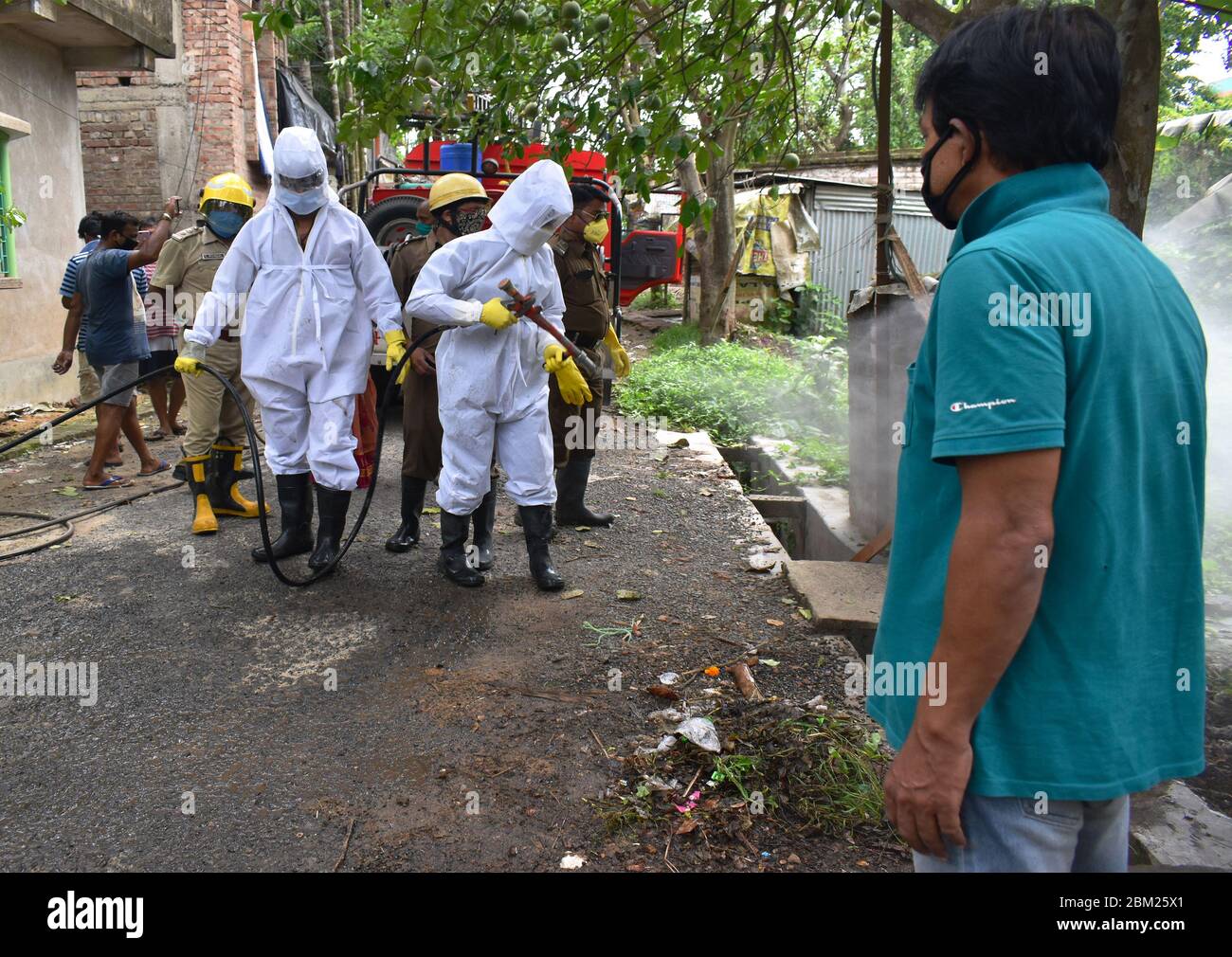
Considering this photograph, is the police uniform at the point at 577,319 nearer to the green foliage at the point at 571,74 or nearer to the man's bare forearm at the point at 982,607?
the green foliage at the point at 571,74

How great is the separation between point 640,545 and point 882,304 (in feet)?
6.23

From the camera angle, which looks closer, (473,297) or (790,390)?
(473,297)

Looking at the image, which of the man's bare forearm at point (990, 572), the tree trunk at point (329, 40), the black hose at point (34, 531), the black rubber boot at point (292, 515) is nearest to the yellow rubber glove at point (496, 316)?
the black rubber boot at point (292, 515)

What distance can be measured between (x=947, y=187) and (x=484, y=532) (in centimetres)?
384

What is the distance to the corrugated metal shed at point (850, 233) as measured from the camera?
16.8m

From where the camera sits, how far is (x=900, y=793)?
4.77 ft

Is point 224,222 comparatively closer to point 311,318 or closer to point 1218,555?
point 311,318

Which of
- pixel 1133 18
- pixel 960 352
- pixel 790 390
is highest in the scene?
pixel 1133 18

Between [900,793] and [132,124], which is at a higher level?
[132,124]

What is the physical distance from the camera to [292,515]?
5.18 meters

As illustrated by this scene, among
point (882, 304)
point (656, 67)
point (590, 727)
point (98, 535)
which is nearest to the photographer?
point (590, 727)
